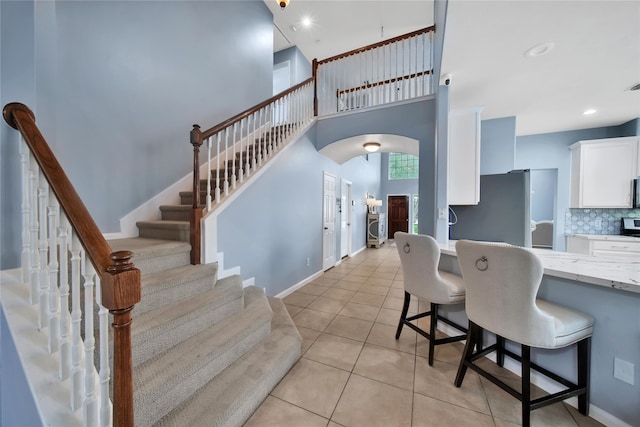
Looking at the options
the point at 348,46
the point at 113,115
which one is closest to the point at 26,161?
the point at 113,115


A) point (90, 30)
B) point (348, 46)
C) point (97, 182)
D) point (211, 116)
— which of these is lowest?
point (97, 182)

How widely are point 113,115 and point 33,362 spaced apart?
2118 mm

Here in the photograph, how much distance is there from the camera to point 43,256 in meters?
1.08

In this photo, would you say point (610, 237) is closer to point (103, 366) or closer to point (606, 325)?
point (606, 325)

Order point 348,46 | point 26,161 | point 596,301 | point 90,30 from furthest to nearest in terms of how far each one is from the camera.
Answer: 1. point 348,46
2. point 90,30
3. point 596,301
4. point 26,161

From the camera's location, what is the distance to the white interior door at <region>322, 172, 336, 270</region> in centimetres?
475

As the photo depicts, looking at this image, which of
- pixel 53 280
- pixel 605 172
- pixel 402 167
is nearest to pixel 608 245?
pixel 605 172

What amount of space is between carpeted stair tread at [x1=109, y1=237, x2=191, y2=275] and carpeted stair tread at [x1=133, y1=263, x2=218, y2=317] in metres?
0.05

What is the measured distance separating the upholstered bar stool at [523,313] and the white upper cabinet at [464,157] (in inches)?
54.6

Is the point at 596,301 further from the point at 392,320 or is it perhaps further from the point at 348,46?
the point at 348,46

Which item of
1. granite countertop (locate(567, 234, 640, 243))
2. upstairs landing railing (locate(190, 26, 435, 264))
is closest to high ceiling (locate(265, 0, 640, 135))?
upstairs landing railing (locate(190, 26, 435, 264))

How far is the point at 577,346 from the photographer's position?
1480 millimetres

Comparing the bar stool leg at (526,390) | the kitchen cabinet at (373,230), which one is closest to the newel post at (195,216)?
the bar stool leg at (526,390)

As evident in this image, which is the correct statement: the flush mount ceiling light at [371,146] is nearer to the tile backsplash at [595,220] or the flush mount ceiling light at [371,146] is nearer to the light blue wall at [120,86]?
the light blue wall at [120,86]
